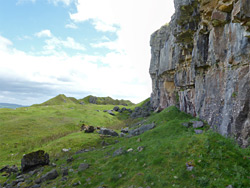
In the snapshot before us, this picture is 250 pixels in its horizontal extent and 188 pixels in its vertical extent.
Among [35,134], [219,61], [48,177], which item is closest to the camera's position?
[48,177]

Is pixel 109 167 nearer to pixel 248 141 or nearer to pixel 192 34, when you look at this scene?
pixel 248 141

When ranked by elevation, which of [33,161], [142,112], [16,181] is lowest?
[16,181]

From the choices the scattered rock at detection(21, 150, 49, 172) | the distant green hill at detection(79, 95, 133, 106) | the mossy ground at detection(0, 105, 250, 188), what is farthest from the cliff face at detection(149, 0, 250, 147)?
the distant green hill at detection(79, 95, 133, 106)

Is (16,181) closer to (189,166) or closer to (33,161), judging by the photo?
(33,161)

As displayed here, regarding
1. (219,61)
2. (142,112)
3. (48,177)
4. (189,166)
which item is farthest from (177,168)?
(142,112)

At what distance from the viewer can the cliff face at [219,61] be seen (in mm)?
15164

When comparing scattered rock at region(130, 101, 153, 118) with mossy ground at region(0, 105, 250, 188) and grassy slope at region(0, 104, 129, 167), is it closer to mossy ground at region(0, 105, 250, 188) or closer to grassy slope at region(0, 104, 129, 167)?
grassy slope at region(0, 104, 129, 167)

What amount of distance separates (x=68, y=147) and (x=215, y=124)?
23863mm

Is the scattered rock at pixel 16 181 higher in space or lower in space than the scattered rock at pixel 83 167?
lower

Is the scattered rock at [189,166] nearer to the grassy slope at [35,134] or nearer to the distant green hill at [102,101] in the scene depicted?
the grassy slope at [35,134]

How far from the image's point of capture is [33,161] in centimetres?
2091

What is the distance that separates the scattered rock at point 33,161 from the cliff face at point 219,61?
23.0m

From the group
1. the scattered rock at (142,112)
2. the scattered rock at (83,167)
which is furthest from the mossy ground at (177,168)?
the scattered rock at (142,112)

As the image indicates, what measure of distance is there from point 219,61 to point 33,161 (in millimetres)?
28361
